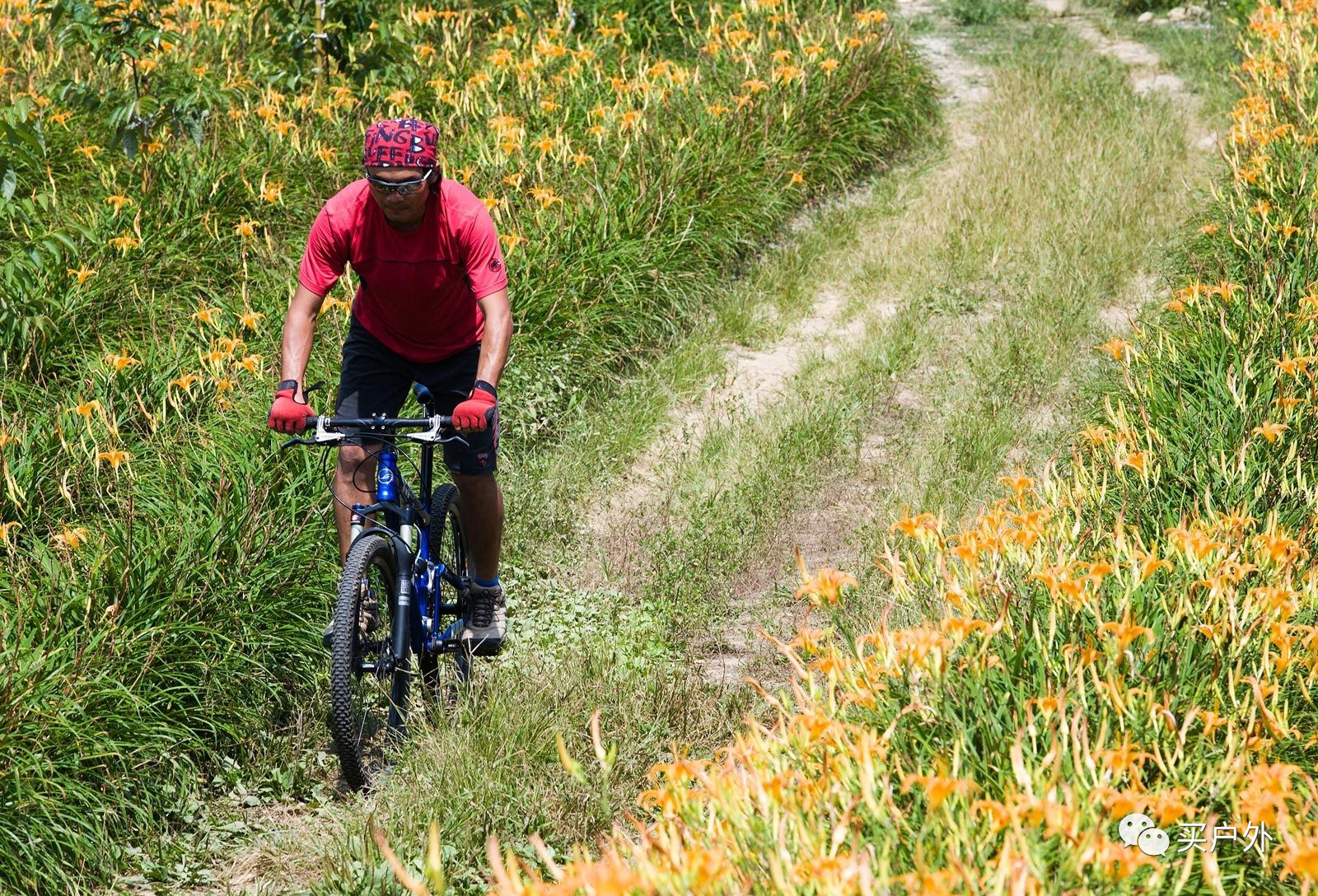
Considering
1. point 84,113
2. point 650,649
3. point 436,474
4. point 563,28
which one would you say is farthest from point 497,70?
point 650,649

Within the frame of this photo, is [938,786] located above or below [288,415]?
below

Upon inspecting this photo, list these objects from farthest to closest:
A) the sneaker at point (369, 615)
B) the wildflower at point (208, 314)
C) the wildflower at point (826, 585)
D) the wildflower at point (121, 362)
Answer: the wildflower at point (208, 314) < the wildflower at point (121, 362) < the sneaker at point (369, 615) < the wildflower at point (826, 585)

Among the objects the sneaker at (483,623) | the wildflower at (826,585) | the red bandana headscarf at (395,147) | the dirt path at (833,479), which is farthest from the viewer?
the dirt path at (833,479)

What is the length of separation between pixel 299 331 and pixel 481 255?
0.68 metres

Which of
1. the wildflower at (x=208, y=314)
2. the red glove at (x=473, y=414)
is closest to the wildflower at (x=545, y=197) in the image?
the wildflower at (x=208, y=314)

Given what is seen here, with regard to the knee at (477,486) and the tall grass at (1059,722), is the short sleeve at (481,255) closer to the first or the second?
the knee at (477,486)

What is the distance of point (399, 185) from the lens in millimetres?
3836

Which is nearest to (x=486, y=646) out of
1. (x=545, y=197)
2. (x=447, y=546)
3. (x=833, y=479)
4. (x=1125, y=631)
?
(x=447, y=546)

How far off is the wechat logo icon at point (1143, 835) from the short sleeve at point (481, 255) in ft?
8.49

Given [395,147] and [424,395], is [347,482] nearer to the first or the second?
[424,395]

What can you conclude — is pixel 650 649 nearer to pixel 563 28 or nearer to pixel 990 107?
pixel 563 28

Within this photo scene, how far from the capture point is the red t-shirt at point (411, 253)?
408 cm

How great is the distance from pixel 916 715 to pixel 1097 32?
38.7 ft

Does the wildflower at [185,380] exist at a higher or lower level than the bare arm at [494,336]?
lower
